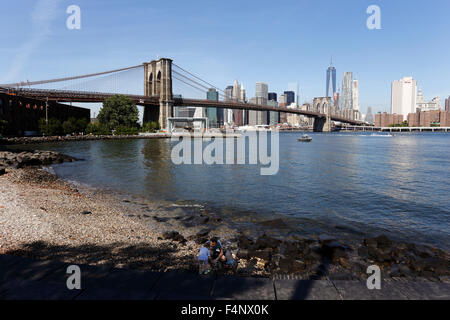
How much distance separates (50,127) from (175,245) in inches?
2678

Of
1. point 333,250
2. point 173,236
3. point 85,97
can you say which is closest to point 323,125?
point 85,97

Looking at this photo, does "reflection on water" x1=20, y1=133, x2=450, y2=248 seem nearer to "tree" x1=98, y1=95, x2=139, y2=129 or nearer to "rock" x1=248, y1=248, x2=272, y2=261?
"rock" x1=248, y1=248, x2=272, y2=261

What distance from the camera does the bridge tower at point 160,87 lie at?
95750mm

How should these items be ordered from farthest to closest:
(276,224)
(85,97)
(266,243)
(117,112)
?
(117,112) < (85,97) < (276,224) < (266,243)

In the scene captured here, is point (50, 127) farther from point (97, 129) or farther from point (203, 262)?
point (203, 262)

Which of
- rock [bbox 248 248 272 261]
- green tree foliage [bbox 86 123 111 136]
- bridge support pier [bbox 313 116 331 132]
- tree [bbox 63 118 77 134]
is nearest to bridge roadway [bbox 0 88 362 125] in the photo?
tree [bbox 63 118 77 134]

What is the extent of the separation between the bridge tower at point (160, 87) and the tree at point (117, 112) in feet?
41.0

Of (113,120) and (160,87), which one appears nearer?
(113,120)

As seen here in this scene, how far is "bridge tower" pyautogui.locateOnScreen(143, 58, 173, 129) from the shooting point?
3770 inches

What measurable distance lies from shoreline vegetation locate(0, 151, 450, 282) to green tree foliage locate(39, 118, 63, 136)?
60.0 m

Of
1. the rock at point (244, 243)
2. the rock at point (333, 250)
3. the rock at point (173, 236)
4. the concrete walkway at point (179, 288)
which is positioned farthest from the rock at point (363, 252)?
the rock at point (173, 236)

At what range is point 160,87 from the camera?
323ft

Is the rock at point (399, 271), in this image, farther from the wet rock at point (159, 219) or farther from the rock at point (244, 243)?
the wet rock at point (159, 219)
